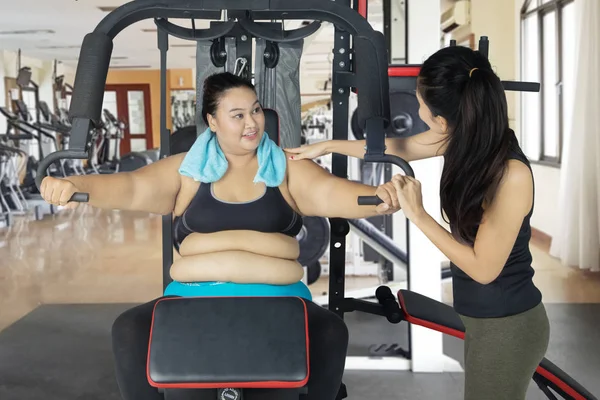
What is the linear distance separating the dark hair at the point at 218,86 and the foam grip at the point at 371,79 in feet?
1.43

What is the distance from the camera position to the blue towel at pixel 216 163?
1855 mm

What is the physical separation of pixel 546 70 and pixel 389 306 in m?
5.41

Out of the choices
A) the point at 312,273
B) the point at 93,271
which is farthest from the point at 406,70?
the point at 93,271

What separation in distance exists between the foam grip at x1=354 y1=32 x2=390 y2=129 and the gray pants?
0.51 meters

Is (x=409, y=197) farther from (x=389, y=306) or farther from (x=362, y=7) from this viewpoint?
(x=362, y=7)

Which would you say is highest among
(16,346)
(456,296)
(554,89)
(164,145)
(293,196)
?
(554,89)

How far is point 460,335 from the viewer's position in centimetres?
184

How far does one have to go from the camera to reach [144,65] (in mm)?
15148

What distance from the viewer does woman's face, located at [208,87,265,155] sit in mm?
1826

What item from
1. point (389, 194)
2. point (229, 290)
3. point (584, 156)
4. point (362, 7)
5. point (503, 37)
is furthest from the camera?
point (503, 37)

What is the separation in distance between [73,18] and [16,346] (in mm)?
5068

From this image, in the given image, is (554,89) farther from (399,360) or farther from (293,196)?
(293,196)

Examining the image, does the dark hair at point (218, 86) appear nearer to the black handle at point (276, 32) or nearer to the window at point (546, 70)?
the black handle at point (276, 32)

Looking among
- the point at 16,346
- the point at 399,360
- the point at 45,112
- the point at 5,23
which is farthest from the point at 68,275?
the point at 45,112
